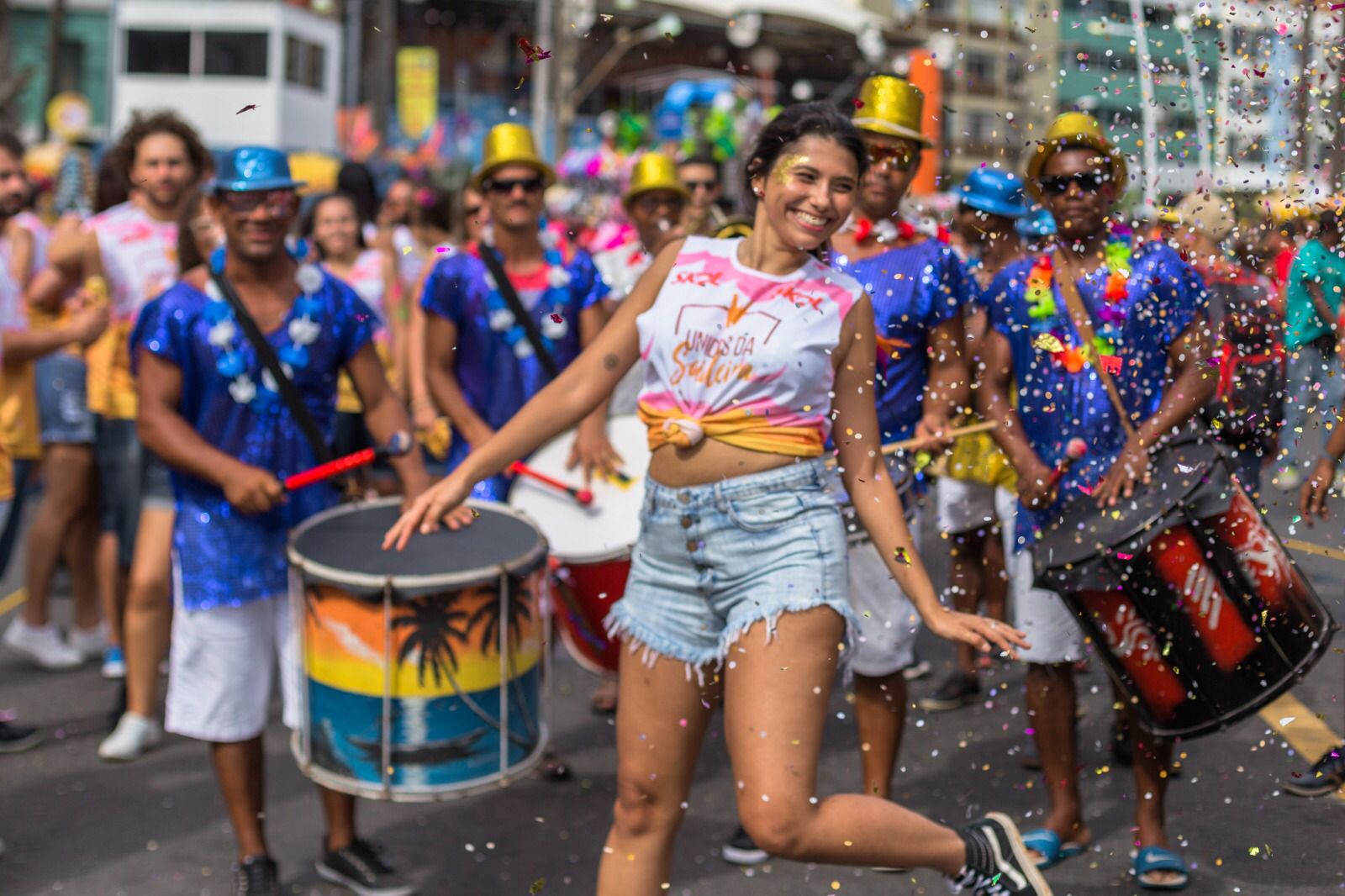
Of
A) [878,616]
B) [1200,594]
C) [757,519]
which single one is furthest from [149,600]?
[1200,594]

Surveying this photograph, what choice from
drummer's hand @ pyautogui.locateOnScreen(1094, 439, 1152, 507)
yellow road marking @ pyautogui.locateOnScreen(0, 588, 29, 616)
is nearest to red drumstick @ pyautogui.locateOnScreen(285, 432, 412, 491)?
drummer's hand @ pyautogui.locateOnScreen(1094, 439, 1152, 507)

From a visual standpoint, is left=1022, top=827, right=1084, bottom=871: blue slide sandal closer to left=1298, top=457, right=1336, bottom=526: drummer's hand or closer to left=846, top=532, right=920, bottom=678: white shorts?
left=846, top=532, right=920, bottom=678: white shorts

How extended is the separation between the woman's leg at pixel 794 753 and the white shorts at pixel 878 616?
3.76 ft

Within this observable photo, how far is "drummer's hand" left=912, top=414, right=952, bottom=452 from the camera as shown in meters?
4.25

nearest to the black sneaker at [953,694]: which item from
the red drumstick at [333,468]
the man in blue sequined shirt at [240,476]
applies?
the man in blue sequined shirt at [240,476]

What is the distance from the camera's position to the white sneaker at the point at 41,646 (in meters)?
6.47

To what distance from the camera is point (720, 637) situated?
318cm

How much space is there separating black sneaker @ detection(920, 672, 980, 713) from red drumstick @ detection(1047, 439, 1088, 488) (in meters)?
1.93

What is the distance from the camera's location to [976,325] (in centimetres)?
469

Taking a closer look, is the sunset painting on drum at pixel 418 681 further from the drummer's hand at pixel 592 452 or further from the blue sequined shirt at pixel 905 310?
the blue sequined shirt at pixel 905 310

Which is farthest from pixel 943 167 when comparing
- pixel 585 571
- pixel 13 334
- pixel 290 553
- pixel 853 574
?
pixel 13 334

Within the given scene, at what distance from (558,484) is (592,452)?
0.14m

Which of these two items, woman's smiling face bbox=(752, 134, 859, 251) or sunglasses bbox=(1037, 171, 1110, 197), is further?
sunglasses bbox=(1037, 171, 1110, 197)

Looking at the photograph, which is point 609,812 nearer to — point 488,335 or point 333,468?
point 333,468
